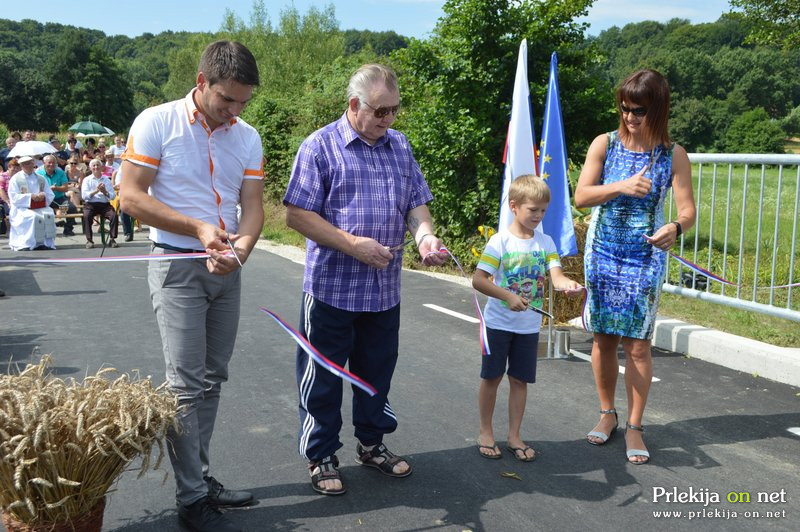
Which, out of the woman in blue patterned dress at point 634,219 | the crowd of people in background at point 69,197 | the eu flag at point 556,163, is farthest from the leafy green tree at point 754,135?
the woman in blue patterned dress at point 634,219

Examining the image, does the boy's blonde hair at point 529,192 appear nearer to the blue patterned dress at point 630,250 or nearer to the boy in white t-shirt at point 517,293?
the boy in white t-shirt at point 517,293

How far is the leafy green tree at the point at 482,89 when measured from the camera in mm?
11594

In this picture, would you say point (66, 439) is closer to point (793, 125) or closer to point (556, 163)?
point (556, 163)

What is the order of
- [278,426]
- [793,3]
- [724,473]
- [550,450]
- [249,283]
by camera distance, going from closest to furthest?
[724,473], [550,450], [278,426], [249,283], [793,3]

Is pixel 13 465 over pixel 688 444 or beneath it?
over

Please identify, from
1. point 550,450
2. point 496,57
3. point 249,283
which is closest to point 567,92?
point 496,57

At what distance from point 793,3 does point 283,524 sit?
1656 cm

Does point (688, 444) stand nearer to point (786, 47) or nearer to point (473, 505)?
point (473, 505)

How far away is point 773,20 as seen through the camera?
1662 centimetres

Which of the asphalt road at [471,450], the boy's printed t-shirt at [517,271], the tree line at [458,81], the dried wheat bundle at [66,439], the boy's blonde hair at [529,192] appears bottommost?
the asphalt road at [471,450]

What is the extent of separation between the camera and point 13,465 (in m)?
2.83

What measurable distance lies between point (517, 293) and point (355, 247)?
114 centimetres

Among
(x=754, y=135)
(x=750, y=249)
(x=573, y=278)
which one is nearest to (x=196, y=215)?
(x=573, y=278)

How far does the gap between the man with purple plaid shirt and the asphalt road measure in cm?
31
